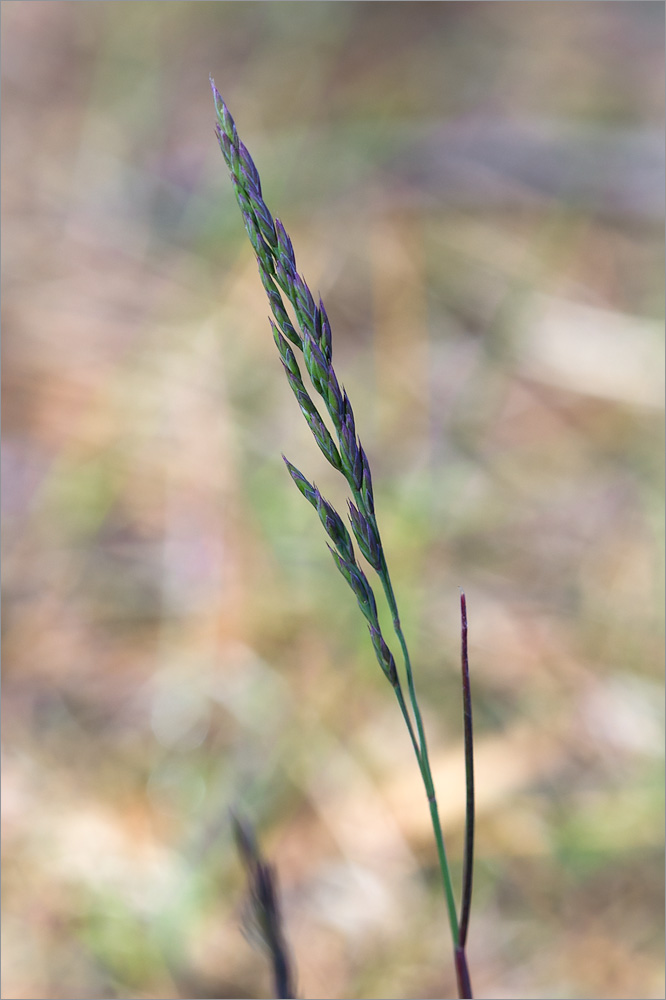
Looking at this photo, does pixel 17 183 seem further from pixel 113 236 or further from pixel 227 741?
pixel 227 741

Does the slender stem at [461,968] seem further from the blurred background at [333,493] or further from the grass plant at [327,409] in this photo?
the blurred background at [333,493]

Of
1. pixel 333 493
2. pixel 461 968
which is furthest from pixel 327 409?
pixel 333 493

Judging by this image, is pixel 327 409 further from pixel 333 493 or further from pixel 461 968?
pixel 333 493

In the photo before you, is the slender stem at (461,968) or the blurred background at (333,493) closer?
the slender stem at (461,968)

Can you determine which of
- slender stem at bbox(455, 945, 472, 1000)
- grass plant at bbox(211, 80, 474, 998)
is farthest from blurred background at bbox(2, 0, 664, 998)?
grass plant at bbox(211, 80, 474, 998)

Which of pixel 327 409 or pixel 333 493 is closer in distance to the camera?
pixel 327 409

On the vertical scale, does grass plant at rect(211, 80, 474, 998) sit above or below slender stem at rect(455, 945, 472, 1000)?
above

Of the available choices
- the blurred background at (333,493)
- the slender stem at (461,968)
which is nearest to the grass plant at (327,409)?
the slender stem at (461,968)

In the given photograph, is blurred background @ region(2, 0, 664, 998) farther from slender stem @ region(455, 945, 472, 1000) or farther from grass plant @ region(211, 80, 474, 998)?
grass plant @ region(211, 80, 474, 998)

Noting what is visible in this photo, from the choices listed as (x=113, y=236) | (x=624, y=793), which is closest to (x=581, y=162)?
(x=113, y=236)
